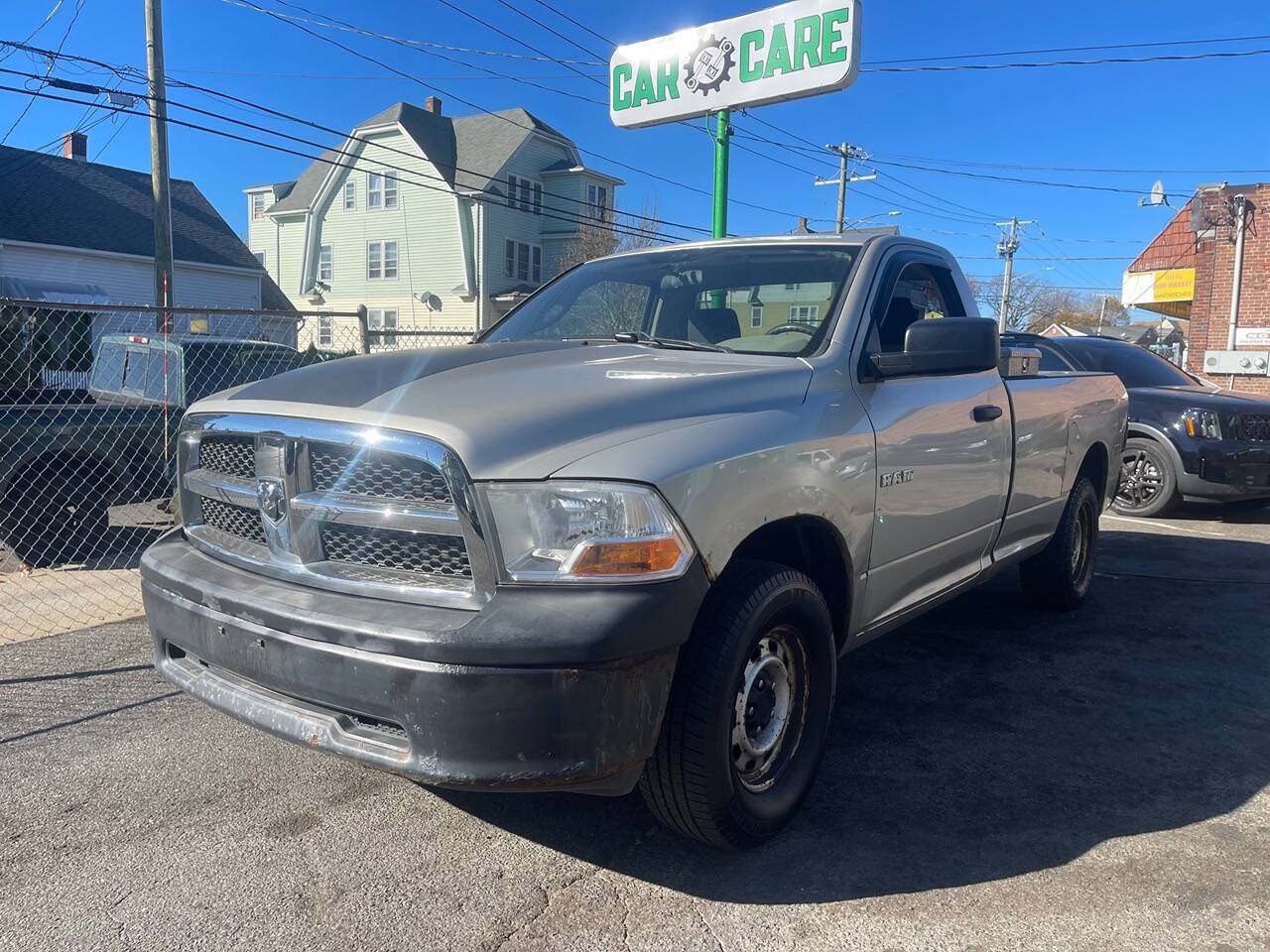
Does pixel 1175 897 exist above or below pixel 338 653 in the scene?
below

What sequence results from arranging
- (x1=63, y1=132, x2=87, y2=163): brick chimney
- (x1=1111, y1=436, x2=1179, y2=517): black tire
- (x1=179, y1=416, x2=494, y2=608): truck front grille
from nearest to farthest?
1. (x1=179, y1=416, x2=494, y2=608): truck front grille
2. (x1=1111, y1=436, x2=1179, y2=517): black tire
3. (x1=63, y1=132, x2=87, y2=163): brick chimney

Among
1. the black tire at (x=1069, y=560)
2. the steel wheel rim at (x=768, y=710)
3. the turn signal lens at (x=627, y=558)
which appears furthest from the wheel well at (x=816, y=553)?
the black tire at (x=1069, y=560)

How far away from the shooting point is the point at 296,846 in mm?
2871

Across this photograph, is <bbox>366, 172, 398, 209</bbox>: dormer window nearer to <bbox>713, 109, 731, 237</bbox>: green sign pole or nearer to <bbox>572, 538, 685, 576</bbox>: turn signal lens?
<bbox>713, 109, 731, 237</bbox>: green sign pole

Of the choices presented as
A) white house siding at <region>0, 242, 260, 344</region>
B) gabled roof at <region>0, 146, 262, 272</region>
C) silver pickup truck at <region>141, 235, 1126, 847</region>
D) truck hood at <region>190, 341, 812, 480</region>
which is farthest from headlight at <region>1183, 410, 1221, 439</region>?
gabled roof at <region>0, 146, 262, 272</region>

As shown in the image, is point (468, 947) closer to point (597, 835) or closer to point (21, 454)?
point (597, 835)

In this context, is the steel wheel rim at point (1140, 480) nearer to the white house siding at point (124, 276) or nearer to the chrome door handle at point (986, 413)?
the chrome door handle at point (986, 413)

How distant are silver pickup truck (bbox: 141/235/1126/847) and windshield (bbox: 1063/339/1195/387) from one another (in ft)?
22.9

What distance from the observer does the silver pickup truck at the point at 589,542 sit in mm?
2258

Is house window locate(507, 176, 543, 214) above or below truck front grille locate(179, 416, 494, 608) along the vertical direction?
above

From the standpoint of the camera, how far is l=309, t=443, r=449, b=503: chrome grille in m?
2.39

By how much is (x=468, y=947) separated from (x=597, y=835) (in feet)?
2.09

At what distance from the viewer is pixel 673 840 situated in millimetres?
2943

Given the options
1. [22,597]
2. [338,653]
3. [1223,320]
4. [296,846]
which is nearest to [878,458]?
[338,653]
